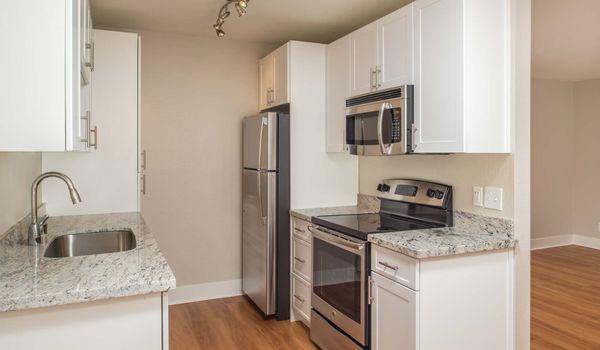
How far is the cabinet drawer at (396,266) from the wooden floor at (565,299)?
149 cm

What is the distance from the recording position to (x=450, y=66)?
7.28 ft

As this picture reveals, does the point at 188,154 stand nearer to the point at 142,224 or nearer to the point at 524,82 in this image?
the point at 142,224

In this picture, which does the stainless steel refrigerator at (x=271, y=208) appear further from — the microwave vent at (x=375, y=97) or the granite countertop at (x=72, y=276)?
the granite countertop at (x=72, y=276)

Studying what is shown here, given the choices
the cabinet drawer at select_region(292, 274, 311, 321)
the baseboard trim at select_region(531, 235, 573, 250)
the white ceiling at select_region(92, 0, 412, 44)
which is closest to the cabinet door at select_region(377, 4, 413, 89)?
the white ceiling at select_region(92, 0, 412, 44)

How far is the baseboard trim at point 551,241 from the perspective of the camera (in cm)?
600

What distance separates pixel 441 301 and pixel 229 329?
1747 mm

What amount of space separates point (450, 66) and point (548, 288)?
315 centimetres

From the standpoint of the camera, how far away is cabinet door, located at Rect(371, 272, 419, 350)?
2063 millimetres

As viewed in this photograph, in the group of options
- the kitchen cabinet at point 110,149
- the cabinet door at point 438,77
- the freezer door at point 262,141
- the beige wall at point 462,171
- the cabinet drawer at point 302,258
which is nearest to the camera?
the cabinet door at point 438,77

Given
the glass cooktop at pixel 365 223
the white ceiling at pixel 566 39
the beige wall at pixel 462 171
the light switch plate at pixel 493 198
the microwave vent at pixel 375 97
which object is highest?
the white ceiling at pixel 566 39

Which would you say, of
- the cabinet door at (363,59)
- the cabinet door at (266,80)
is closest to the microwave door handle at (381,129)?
the cabinet door at (363,59)

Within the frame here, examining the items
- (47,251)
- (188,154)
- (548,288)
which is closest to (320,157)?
(188,154)

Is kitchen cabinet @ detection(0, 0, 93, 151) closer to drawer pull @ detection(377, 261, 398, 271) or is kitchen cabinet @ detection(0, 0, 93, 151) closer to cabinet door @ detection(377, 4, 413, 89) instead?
drawer pull @ detection(377, 261, 398, 271)

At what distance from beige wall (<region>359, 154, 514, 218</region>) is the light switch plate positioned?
23mm
